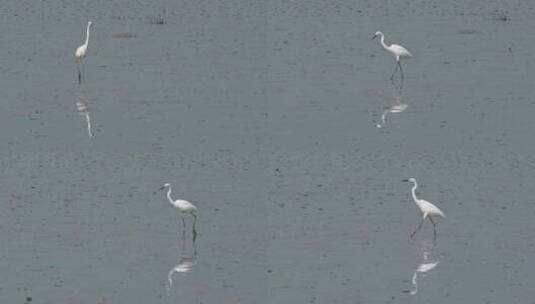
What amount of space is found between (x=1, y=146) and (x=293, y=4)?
1444cm

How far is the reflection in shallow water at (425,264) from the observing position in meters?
19.6

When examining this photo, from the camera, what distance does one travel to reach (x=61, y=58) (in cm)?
3259

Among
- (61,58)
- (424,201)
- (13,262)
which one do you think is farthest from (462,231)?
(61,58)

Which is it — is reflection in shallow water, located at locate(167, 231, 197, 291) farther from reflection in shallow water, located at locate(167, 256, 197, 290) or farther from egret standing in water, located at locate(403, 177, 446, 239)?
egret standing in water, located at locate(403, 177, 446, 239)

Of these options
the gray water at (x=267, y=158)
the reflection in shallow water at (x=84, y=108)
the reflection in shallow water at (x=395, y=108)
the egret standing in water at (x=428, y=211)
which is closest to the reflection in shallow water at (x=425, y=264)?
the gray water at (x=267, y=158)

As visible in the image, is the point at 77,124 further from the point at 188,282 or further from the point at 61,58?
the point at 188,282

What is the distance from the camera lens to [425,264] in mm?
20438

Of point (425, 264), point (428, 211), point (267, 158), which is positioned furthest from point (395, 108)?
point (425, 264)

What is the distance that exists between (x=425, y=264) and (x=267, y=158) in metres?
5.45

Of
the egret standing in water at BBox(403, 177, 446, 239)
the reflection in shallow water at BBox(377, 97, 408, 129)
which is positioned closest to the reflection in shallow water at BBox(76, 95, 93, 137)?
the reflection in shallow water at BBox(377, 97, 408, 129)

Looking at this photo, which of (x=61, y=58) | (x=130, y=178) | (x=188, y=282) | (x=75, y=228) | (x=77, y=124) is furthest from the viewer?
(x=61, y=58)

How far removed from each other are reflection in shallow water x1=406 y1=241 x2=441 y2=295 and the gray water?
0.16ft

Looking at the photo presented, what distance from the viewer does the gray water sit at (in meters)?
20.0

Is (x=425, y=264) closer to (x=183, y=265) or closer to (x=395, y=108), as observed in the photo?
(x=183, y=265)
